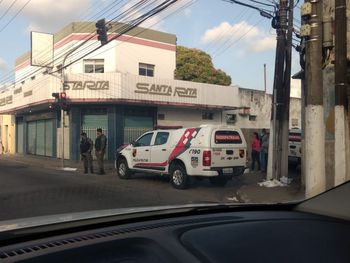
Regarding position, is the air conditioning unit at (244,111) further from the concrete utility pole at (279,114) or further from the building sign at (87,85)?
the concrete utility pole at (279,114)

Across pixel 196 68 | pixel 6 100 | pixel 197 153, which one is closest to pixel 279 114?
pixel 197 153

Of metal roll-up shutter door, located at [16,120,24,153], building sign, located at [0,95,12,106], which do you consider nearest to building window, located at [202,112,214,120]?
building sign, located at [0,95,12,106]

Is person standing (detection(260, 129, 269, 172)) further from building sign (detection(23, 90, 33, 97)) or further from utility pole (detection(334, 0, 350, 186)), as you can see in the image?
building sign (detection(23, 90, 33, 97))

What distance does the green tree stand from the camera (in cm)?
4659

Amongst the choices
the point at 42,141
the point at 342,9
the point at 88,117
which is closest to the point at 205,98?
Result: the point at 88,117

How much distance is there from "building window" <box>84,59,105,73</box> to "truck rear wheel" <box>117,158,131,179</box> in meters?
13.8

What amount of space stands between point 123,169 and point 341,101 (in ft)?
34.1

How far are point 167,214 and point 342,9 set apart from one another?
9424 mm

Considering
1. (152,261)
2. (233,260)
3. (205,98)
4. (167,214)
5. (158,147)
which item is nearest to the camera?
(152,261)

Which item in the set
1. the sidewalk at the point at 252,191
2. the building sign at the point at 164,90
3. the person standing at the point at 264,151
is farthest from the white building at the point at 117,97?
the sidewalk at the point at 252,191

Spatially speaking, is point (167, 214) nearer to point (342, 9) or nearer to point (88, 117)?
point (342, 9)

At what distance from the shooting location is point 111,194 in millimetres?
13633

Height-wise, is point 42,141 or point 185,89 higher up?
point 185,89

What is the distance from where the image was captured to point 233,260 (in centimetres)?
210
